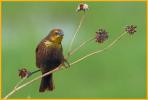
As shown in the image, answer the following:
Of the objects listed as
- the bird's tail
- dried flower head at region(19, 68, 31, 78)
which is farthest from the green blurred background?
dried flower head at region(19, 68, 31, 78)

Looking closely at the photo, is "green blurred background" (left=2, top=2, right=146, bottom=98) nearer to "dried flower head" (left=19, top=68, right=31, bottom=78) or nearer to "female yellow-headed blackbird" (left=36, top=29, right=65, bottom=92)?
"female yellow-headed blackbird" (left=36, top=29, right=65, bottom=92)

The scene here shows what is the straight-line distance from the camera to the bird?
1918 millimetres

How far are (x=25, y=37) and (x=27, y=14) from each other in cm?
56

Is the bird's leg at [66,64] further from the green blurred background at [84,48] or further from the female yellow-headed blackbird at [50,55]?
the green blurred background at [84,48]

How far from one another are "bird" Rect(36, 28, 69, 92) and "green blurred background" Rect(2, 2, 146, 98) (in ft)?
6.05

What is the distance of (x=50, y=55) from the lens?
6.38 ft

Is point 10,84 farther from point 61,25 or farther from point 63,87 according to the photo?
point 61,25

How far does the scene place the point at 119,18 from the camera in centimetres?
592

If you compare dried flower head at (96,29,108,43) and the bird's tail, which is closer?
dried flower head at (96,29,108,43)

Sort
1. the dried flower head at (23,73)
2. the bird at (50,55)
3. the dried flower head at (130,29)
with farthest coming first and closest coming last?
the bird at (50,55), the dried flower head at (130,29), the dried flower head at (23,73)

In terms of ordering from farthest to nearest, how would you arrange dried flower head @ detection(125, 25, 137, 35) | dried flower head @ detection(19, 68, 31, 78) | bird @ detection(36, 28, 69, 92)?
bird @ detection(36, 28, 69, 92), dried flower head @ detection(125, 25, 137, 35), dried flower head @ detection(19, 68, 31, 78)

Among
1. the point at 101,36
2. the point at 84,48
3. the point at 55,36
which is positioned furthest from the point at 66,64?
the point at 84,48

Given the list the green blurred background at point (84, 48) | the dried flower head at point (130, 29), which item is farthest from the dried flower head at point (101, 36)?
the green blurred background at point (84, 48)

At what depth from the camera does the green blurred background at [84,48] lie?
14.7ft
